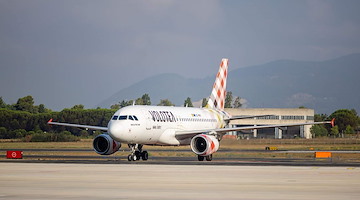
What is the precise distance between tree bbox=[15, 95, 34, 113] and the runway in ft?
464

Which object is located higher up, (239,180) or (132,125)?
(132,125)

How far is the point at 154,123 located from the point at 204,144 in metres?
3.71

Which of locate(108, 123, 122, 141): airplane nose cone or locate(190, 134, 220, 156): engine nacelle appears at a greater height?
locate(108, 123, 122, 141): airplane nose cone

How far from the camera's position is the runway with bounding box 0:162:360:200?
69.1 ft

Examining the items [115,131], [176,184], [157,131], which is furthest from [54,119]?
[176,184]

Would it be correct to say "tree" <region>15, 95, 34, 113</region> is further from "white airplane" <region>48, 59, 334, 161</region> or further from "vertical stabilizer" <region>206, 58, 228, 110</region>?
"white airplane" <region>48, 59, 334, 161</region>

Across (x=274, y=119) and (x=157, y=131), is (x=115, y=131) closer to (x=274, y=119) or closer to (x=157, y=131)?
(x=157, y=131)

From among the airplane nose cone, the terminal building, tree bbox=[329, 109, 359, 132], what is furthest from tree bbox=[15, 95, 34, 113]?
the airplane nose cone

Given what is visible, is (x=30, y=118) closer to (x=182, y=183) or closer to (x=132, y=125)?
(x=132, y=125)

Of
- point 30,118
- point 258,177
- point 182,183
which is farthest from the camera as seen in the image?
point 30,118

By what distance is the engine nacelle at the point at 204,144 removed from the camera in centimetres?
4575

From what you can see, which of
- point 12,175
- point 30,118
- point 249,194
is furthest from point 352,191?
point 30,118

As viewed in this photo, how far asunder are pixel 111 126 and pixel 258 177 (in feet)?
55.9

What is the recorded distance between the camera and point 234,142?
81.6 meters
